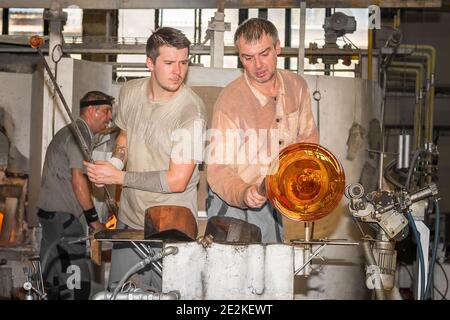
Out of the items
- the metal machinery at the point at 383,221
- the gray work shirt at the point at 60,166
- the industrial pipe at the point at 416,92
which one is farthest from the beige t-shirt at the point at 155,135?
the industrial pipe at the point at 416,92

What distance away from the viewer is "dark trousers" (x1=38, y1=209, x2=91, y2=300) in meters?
3.10

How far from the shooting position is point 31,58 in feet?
10.0

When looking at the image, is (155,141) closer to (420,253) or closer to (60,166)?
(60,166)

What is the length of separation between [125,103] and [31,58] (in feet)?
0.99

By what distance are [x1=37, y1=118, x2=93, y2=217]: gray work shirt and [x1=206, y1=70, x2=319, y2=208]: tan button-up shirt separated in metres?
0.38

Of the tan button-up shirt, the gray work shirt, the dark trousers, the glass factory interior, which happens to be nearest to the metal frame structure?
the glass factory interior

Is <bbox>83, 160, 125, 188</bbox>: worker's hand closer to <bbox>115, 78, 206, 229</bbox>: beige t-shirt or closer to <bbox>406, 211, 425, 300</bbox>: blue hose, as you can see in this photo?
<bbox>115, 78, 206, 229</bbox>: beige t-shirt

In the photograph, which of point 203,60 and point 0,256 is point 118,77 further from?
point 0,256

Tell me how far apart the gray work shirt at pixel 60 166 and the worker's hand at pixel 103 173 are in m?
0.03

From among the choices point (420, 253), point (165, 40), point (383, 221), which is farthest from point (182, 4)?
point (420, 253)

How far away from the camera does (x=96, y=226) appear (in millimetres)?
3109

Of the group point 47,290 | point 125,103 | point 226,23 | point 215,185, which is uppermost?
point 226,23

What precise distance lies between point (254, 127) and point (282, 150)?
11 centimetres

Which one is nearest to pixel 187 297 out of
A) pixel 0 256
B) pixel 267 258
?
pixel 267 258
